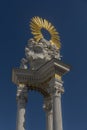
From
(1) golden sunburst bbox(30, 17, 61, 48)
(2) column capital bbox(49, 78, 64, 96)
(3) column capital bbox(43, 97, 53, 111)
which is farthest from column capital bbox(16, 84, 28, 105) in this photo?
(1) golden sunburst bbox(30, 17, 61, 48)

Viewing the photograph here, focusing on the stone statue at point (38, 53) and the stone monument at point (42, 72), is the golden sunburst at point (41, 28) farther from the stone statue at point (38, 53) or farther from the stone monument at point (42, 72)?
the stone statue at point (38, 53)

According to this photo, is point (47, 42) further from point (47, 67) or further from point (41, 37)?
point (47, 67)

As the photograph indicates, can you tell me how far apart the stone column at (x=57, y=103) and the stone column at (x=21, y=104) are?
2699 mm

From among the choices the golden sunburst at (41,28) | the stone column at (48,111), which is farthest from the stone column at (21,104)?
the golden sunburst at (41,28)

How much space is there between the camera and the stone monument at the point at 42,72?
3133 cm

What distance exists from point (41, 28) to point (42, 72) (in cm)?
497

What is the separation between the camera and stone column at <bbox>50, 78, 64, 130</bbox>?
29.3 meters

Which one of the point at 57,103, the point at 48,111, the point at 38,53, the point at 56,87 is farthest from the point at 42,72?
the point at 57,103

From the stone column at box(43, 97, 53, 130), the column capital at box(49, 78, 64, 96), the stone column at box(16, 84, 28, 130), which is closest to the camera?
the stone column at box(16, 84, 28, 130)

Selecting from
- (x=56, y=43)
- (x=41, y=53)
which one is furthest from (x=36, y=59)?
(x=56, y=43)

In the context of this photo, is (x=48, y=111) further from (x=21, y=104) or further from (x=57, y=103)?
(x=57, y=103)

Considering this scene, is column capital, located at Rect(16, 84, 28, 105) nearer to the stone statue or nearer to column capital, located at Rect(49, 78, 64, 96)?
the stone statue

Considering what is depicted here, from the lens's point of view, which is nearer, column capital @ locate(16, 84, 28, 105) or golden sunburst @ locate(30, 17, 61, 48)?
column capital @ locate(16, 84, 28, 105)

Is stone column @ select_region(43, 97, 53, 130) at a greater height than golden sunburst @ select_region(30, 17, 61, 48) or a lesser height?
lesser
